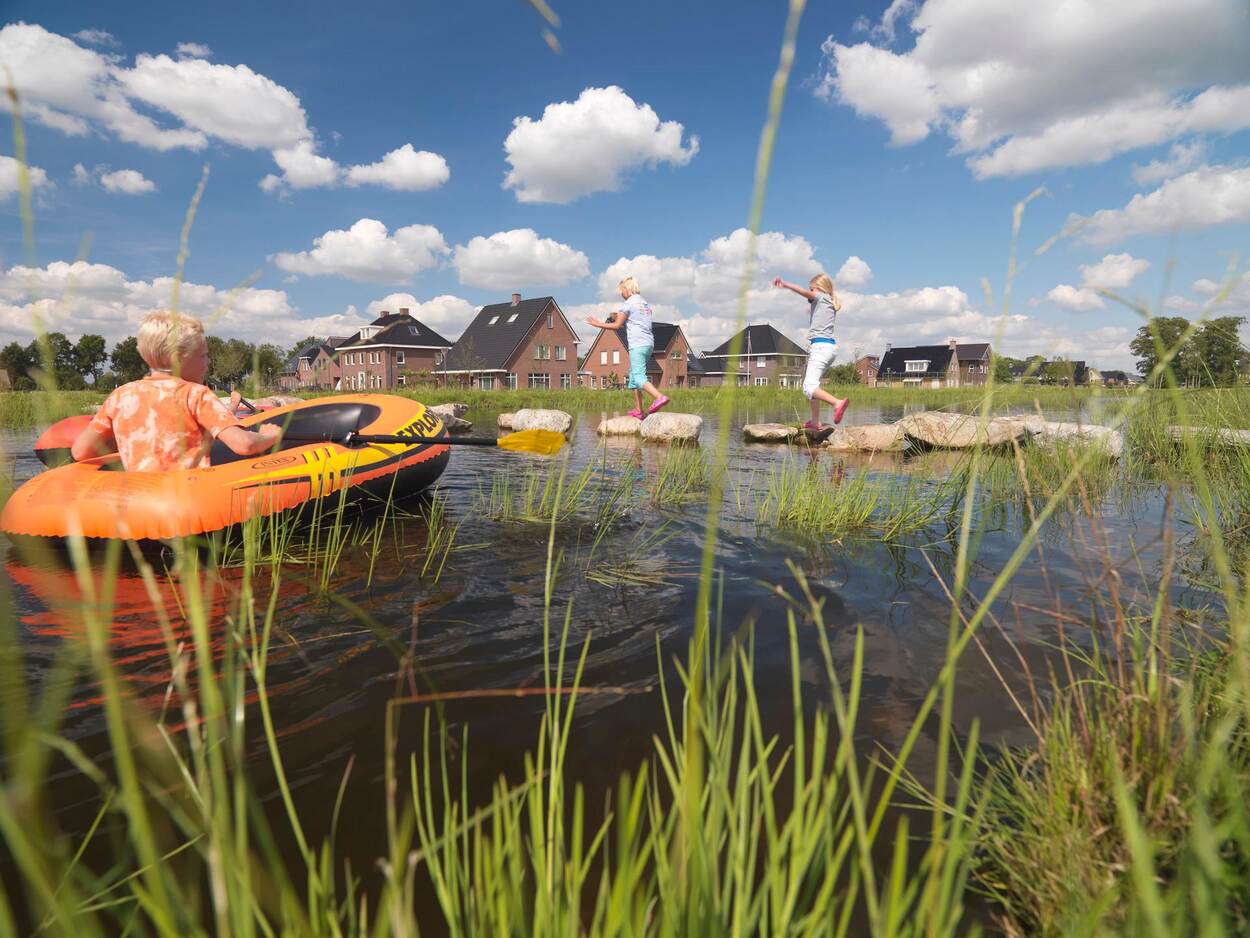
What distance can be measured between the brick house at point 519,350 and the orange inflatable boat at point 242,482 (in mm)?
37157

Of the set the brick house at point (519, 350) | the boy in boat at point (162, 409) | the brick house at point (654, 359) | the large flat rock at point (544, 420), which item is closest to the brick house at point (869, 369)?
the brick house at point (654, 359)

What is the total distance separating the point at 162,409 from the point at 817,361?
21.3 ft

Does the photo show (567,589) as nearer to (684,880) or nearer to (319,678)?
(319,678)

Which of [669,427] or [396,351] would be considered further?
[396,351]

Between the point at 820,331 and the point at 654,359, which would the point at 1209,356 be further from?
the point at 654,359

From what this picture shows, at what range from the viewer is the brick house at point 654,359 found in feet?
163

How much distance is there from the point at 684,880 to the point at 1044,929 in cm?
74

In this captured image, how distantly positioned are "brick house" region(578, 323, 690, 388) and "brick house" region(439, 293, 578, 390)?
9.91 ft

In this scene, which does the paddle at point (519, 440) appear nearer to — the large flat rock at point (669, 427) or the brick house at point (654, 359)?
the large flat rock at point (669, 427)

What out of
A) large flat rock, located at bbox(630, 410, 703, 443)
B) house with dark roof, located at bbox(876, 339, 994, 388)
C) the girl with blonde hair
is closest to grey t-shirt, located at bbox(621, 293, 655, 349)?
the girl with blonde hair

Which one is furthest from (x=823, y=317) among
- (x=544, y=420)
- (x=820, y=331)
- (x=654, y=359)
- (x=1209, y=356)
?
(x=654, y=359)

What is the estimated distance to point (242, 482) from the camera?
3.75 meters

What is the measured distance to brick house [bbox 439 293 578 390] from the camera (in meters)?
43.2

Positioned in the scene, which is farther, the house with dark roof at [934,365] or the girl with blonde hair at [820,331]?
the house with dark roof at [934,365]
